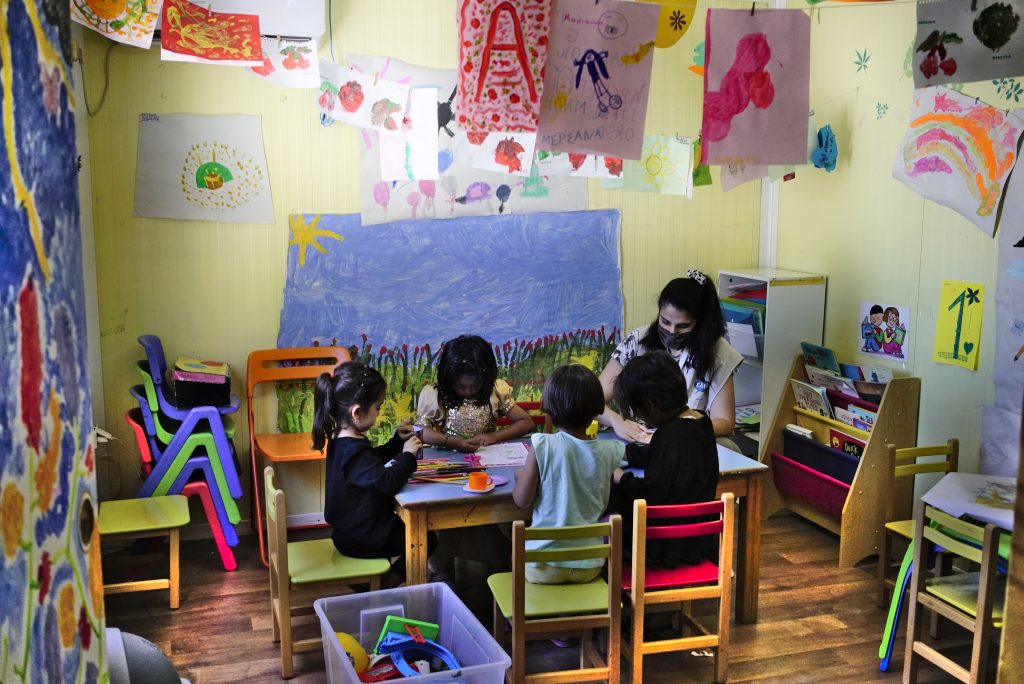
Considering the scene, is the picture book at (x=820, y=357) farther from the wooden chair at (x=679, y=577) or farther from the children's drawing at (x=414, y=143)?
the children's drawing at (x=414, y=143)

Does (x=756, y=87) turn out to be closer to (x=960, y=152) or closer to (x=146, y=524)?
(x=960, y=152)

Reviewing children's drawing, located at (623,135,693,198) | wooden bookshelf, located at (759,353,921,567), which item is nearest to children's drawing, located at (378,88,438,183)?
children's drawing, located at (623,135,693,198)

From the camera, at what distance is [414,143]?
4047 mm

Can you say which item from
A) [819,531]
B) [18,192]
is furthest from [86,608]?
[819,531]

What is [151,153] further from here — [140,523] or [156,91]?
[140,523]

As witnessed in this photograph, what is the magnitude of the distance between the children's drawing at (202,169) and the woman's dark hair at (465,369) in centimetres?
112

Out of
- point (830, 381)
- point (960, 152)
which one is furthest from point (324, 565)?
point (960, 152)

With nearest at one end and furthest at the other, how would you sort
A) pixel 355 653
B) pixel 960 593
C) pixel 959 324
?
pixel 355 653 → pixel 960 593 → pixel 959 324

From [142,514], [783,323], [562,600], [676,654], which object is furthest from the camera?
[783,323]

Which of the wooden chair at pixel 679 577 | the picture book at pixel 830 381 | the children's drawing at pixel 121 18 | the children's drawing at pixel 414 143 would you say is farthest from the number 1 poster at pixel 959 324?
the children's drawing at pixel 121 18

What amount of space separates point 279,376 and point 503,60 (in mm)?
1799

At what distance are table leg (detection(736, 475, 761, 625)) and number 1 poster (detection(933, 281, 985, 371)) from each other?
→ 1078 millimetres

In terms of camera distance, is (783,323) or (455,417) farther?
(783,323)

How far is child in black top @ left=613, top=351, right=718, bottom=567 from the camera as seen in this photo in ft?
9.34
